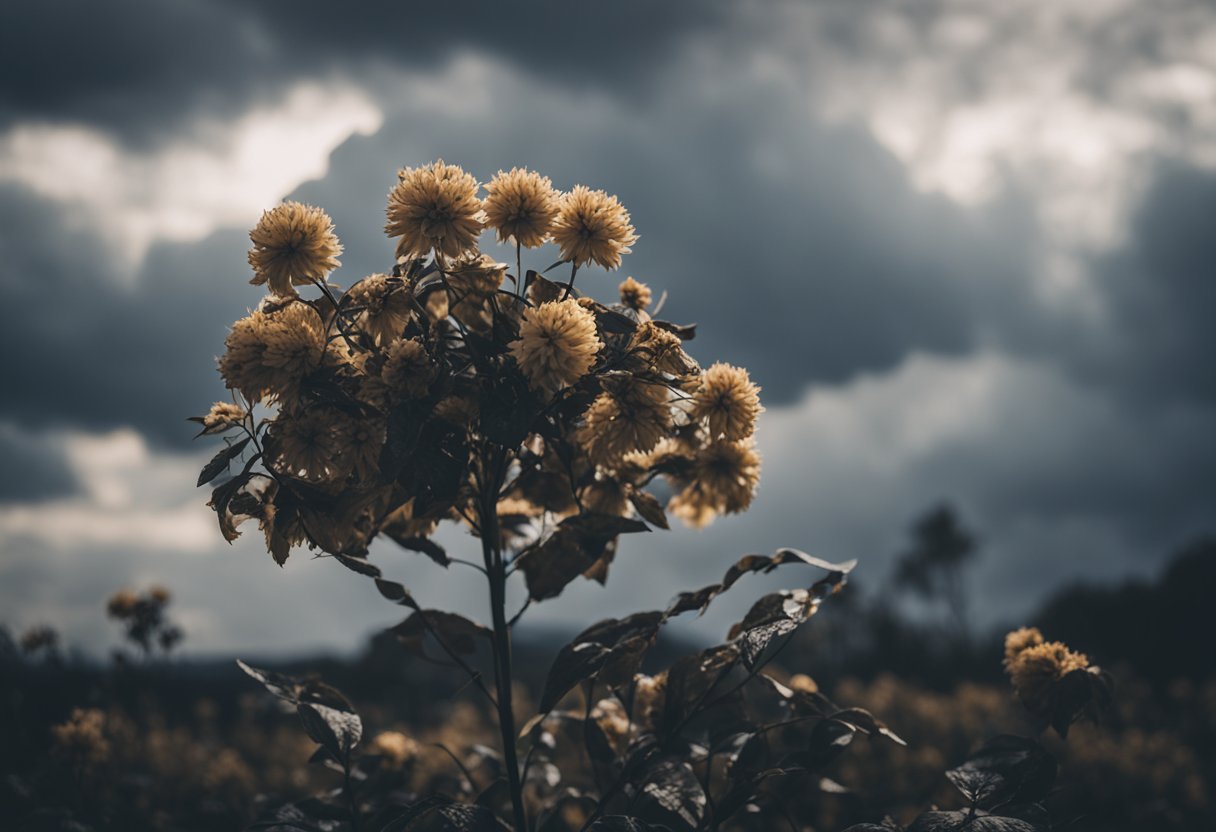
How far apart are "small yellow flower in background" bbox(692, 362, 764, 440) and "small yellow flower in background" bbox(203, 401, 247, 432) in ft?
3.33

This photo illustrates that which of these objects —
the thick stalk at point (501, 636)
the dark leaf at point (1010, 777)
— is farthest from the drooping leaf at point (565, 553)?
the dark leaf at point (1010, 777)

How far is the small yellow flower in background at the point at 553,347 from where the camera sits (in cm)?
167

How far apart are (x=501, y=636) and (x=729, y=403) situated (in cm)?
80

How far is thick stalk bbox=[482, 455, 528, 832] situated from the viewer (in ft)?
6.53

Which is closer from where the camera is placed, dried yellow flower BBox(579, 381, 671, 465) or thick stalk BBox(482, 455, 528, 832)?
dried yellow flower BBox(579, 381, 671, 465)

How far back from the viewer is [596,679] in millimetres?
2076

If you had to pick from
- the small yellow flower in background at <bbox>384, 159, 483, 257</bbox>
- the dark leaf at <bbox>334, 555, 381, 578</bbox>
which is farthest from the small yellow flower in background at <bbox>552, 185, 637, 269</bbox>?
the dark leaf at <bbox>334, 555, 381, 578</bbox>

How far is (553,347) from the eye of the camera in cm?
167

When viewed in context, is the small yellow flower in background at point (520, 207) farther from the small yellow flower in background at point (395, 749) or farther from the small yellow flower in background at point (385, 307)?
the small yellow flower in background at point (395, 749)

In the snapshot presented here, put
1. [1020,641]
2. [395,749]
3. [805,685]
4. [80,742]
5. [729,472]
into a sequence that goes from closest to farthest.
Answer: [729,472] → [1020,641] → [805,685] → [395,749] → [80,742]

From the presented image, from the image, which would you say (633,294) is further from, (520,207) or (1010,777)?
(1010,777)

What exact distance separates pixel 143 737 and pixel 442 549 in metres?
5.73

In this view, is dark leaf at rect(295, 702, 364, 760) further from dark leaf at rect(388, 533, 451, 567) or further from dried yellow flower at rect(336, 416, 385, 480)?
dried yellow flower at rect(336, 416, 385, 480)

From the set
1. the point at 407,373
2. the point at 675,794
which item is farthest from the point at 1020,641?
the point at 407,373
